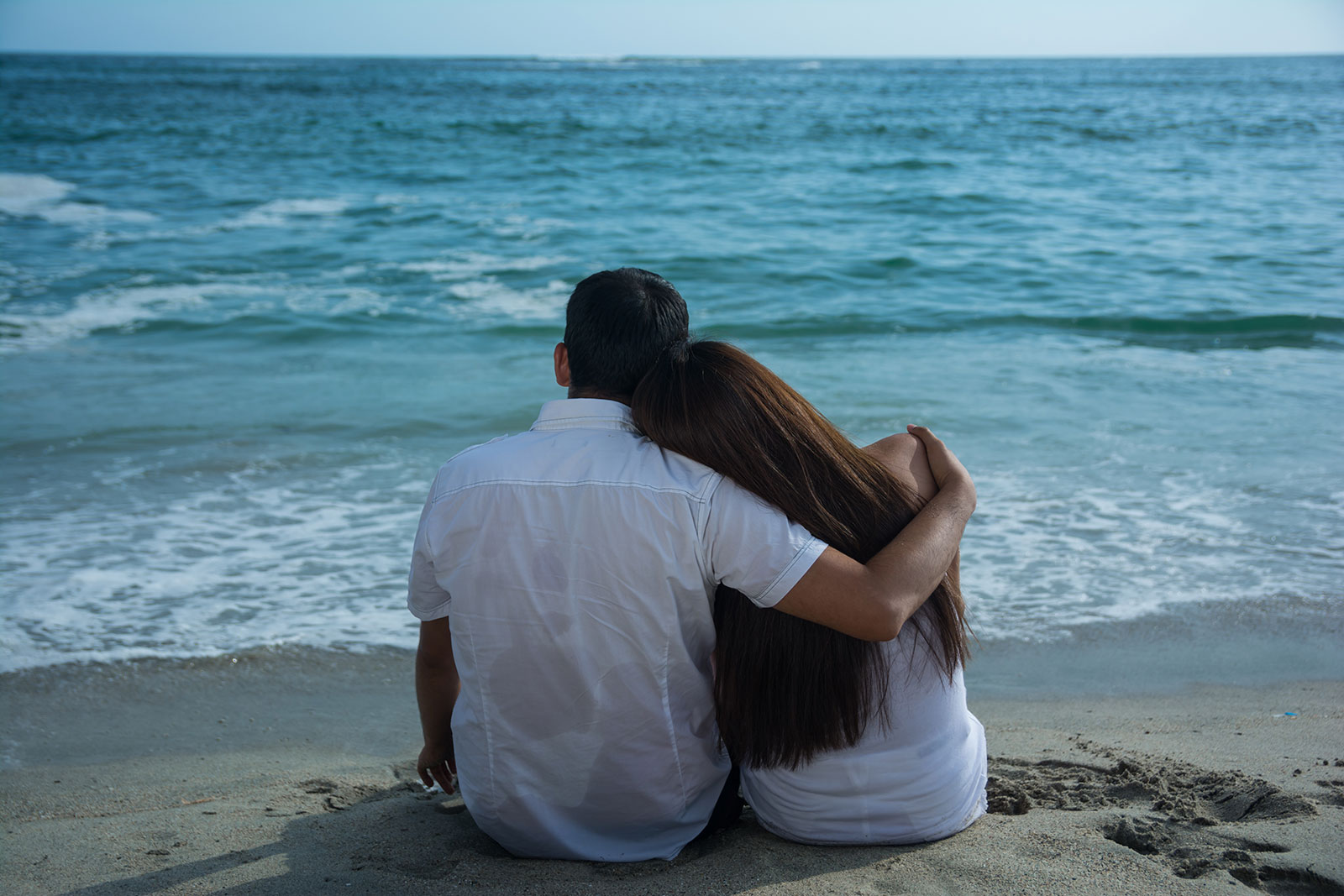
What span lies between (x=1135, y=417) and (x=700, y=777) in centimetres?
519

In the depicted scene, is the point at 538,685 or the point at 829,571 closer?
the point at 829,571

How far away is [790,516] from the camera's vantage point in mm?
1758

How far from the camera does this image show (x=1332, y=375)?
7.27 metres

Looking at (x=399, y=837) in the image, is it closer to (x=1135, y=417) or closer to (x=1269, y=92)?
(x=1135, y=417)

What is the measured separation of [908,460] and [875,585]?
0.39m

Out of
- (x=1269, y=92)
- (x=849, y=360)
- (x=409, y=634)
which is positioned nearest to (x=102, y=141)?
(x=849, y=360)

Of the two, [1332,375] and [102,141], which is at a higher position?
[102,141]

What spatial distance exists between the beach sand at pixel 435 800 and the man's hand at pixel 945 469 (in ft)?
2.40

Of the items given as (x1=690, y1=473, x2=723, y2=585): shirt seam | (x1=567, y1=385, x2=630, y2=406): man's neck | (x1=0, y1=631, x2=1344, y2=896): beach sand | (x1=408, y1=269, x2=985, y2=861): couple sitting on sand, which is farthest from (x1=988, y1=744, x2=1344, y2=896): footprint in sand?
(x1=567, y1=385, x2=630, y2=406): man's neck

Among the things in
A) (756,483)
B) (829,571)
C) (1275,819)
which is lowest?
(1275,819)

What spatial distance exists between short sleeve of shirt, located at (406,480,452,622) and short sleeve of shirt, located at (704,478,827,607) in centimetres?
53

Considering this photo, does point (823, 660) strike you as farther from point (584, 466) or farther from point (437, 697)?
point (437, 697)

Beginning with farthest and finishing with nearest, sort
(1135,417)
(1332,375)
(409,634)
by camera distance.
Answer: (1332,375)
(1135,417)
(409,634)

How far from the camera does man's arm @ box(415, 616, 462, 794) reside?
214cm
